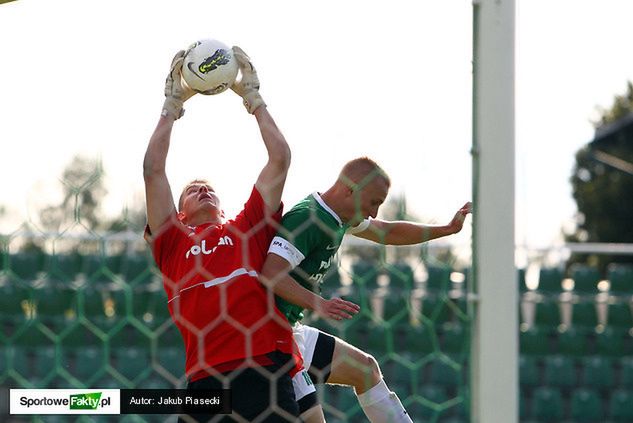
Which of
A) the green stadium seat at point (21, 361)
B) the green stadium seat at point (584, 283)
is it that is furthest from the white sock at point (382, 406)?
the green stadium seat at point (584, 283)

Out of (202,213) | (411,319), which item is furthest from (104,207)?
Result: (411,319)

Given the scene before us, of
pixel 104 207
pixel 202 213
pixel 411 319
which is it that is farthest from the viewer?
pixel 411 319

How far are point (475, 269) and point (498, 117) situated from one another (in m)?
0.29

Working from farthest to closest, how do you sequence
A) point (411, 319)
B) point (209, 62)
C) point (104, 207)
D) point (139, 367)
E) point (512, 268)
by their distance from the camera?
point (411, 319) → point (139, 367) → point (104, 207) → point (209, 62) → point (512, 268)

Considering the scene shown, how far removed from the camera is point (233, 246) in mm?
2461

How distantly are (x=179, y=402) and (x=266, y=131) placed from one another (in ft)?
2.06

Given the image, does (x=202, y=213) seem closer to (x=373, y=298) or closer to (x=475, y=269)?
(x=475, y=269)

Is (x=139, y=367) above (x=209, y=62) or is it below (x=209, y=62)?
below

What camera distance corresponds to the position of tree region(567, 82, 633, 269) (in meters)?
15.0

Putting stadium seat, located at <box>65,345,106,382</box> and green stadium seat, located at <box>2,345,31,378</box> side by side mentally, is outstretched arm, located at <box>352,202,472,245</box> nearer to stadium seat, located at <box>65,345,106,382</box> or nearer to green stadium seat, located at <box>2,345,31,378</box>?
stadium seat, located at <box>65,345,106,382</box>

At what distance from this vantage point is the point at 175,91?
Result: 238 cm

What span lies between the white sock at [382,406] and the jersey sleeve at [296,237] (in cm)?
46

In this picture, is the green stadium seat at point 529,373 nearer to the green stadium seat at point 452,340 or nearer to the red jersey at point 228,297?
the green stadium seat at point 452,340

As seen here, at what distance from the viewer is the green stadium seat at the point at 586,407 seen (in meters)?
A: 7.73
